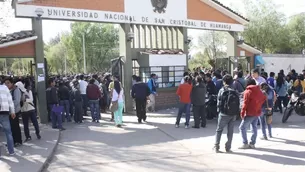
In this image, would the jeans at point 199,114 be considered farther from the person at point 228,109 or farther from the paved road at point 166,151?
the person at point 228,109

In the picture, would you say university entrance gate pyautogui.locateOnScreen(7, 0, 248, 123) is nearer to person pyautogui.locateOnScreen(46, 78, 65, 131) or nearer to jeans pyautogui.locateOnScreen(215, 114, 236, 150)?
person pyautogui.locateOnScreen(46, 78, 65, 131)

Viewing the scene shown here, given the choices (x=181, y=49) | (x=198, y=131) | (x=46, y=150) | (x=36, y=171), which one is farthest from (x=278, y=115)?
(x=36, y=171)

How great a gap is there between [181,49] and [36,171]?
36.9ft

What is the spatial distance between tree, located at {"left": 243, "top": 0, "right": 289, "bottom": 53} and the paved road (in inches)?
1004

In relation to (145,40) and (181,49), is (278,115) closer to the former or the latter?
(181,49)

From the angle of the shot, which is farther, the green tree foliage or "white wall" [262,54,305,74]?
the green tree foliage

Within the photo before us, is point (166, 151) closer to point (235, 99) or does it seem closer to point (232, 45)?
point (235, 99)

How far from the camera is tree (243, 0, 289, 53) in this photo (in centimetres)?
3494

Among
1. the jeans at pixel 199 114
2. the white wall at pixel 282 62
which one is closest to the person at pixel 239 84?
the jeans at pixel 199 114

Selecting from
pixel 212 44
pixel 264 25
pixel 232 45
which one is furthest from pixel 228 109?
pixel 212 44

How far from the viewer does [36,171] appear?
6.30 m

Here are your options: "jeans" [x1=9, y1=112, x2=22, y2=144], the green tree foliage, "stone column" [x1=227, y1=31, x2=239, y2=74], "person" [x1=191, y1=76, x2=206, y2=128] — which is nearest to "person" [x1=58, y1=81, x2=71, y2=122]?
"jeans" [x1=9, y1=112, x2=22, y2=144]

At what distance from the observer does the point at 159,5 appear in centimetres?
1527

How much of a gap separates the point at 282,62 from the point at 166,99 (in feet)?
41.6
